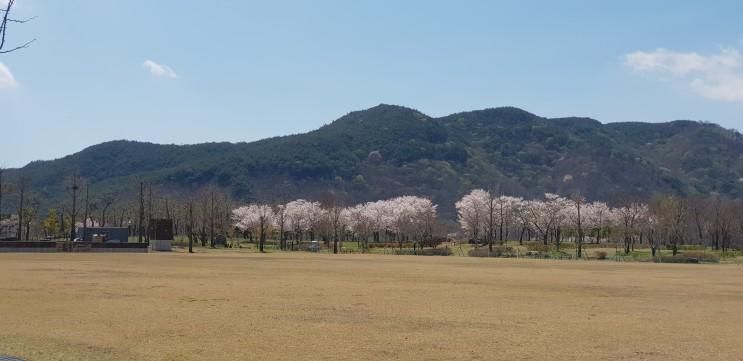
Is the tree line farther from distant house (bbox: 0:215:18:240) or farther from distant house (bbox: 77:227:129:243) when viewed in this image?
distant house (bbox: 0:215:18:240)

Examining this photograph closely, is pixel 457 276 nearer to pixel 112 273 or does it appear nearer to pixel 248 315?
pixel 112 273

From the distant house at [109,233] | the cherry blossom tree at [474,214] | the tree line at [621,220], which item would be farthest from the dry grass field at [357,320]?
the cherry blossom tree at [474,214]

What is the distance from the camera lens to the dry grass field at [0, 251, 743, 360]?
15906mm

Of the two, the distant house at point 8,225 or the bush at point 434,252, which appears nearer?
the bush at point 434,252

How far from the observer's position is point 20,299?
2506cm

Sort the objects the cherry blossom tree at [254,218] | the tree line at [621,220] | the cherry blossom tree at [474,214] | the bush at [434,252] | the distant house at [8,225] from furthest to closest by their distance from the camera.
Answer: the cherry blossom tree at [474,214]
the distant house at [8,225]
the cherry blossom tree at [254,218]
the tree line at [621,220]
the bush at [434,252]

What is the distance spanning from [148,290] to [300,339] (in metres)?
14.6

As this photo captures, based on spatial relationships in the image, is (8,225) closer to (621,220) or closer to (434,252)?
(434,252)

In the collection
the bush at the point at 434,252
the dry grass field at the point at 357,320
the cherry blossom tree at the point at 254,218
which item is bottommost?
the bush at the point at 434,252

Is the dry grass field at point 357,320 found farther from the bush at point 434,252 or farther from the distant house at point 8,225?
the distant house at point 8,225

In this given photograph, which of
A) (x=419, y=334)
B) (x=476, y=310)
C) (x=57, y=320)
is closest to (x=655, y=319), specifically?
(x=476, y=310)

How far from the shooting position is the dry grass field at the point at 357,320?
1591cm

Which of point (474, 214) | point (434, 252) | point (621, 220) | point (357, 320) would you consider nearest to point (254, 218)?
point (474, 214)

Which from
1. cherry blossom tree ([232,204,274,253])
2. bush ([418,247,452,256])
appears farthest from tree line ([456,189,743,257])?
cherry blossom tree ([232,204,274,253])
